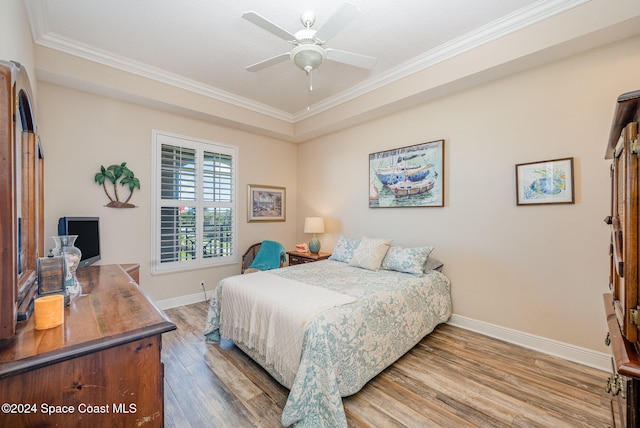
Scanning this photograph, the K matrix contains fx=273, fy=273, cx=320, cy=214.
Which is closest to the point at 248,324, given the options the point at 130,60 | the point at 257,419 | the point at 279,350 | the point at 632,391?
the point at 279,350

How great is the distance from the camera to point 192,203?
12.6 feet

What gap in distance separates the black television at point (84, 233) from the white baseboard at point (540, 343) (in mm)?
3829

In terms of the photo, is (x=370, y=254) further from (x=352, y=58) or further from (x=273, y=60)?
(x=273, y=60)

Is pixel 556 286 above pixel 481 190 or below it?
below

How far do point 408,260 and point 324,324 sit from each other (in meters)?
1.57

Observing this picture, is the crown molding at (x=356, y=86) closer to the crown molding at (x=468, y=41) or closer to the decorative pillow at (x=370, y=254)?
the crown molding at (x=468, y=41)

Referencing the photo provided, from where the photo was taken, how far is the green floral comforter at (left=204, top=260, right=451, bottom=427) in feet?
5.37

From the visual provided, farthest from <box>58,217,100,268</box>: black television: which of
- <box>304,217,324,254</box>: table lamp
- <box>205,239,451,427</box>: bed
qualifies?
<box>304,217,324,254</box>: table lamp

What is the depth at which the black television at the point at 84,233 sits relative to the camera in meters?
2.52

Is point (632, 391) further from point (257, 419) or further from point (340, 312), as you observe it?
point (257, 419)

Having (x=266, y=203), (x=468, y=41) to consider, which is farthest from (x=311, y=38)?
(x=266, y=203)

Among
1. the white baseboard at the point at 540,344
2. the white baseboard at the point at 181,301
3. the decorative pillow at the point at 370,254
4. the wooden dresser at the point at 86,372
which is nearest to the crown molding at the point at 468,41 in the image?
the decorative pillow at the point at 370,254

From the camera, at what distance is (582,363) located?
2.30 m

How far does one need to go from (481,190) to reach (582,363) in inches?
66.8
